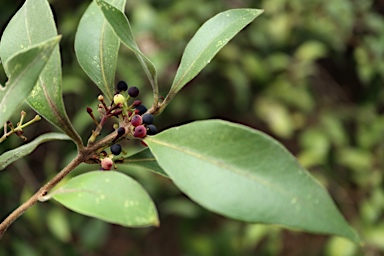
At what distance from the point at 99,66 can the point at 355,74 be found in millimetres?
2087

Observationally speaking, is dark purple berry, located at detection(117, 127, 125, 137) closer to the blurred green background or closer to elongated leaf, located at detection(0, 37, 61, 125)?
elongated leaf, located at detection(0, 37, 61, 125)

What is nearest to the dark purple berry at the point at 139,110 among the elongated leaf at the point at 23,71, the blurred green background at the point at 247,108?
the elongated leaf at the point at 23,71

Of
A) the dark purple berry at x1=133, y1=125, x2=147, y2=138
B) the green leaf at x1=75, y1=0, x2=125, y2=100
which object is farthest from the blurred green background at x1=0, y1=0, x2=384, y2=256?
the dark purple berry at x1=133, y1=125, x2=147, y2=138

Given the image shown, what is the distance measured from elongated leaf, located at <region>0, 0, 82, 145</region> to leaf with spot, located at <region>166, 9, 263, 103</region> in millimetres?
93

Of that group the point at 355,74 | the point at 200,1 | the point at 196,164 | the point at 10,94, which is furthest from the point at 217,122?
the point at 355,74

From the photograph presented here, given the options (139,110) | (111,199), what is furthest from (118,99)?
(111,199)

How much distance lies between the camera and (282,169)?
39 centimetres

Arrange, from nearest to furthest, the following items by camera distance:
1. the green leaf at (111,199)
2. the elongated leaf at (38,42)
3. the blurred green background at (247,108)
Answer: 1. the green leaf at (111,199)
2. the elongated leaf at (38,42)
3. the blurred green background at (247,108)

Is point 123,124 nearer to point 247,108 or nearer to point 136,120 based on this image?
point 136,120

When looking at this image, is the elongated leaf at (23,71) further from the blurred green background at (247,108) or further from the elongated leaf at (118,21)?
the blurred green background at (247,108)

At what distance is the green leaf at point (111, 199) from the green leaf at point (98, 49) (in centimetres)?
14

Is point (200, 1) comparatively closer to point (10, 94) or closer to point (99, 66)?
point (99, 66)

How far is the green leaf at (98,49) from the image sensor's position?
531 mm

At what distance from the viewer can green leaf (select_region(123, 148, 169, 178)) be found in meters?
0.50
